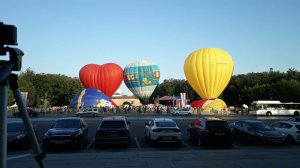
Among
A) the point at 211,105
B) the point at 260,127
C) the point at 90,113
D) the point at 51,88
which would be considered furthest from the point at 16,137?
the point at 51,88

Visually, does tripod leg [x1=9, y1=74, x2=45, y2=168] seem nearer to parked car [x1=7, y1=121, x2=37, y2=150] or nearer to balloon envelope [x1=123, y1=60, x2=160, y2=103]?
parked car [x1=7, y1=121, x2=37, y2=150]

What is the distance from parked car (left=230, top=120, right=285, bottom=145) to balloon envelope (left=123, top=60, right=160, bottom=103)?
60.3 metres

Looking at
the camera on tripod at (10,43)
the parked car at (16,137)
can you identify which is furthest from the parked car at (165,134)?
the camera on tripod at (10,43)

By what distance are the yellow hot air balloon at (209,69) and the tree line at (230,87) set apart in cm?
2145

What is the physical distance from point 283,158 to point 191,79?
5562cm

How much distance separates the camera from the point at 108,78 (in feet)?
264

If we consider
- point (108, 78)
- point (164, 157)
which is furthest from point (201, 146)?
point (108, 78)

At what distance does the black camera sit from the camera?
306 centimetres

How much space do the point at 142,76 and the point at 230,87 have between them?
35.7 metres

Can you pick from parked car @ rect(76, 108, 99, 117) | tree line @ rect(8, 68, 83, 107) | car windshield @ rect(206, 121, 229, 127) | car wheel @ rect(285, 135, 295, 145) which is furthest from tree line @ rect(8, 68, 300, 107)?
car windshield @ rect(206, 121, 229, 127)

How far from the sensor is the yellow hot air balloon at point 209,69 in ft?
213

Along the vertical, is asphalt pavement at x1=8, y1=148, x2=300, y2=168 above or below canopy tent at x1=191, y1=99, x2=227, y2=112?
below

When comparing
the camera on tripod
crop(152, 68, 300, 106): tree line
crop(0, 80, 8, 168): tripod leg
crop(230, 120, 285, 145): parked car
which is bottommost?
crop(230, 120, 285, 145): parked car

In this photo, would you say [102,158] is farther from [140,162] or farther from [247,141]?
[247,141]
